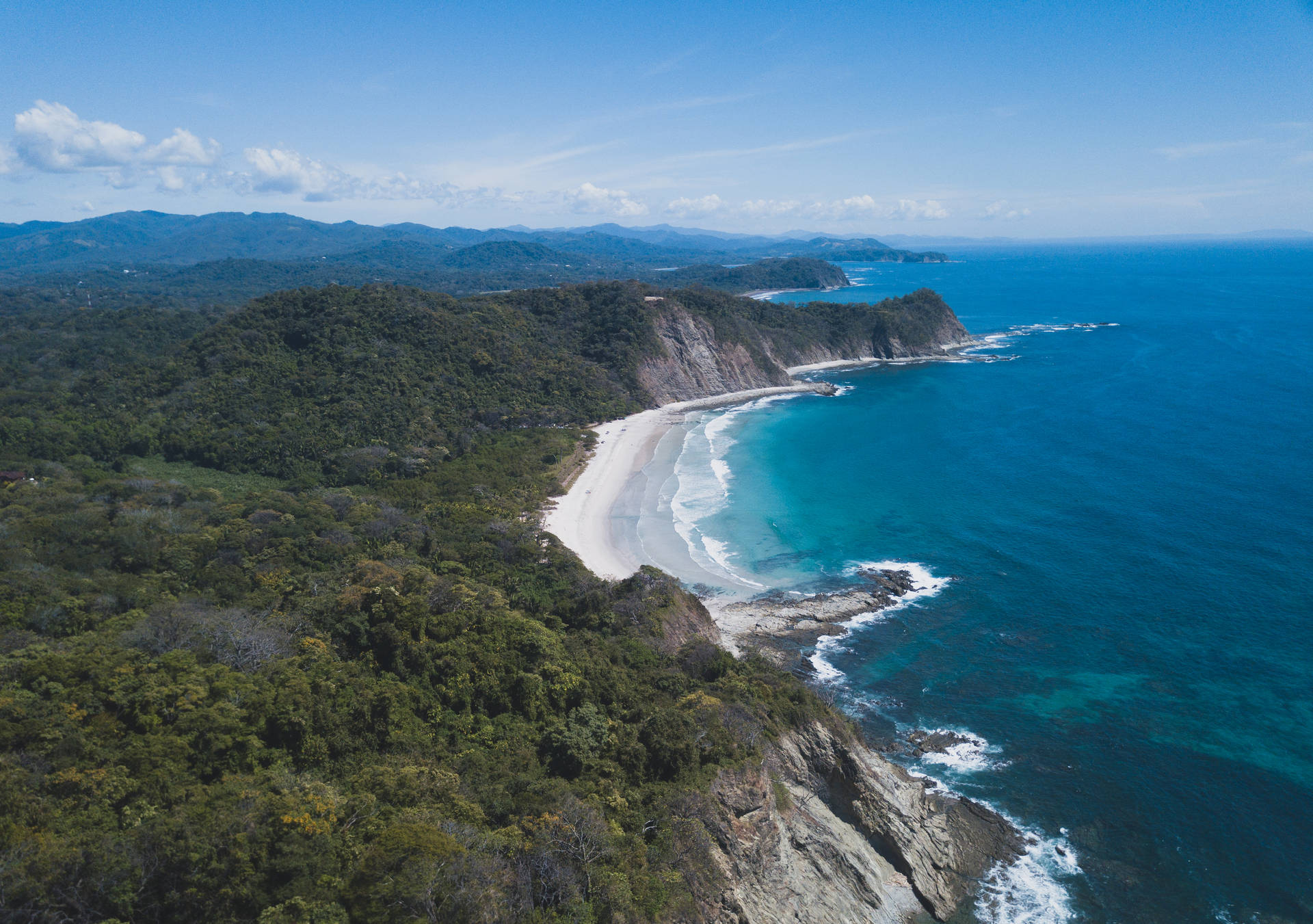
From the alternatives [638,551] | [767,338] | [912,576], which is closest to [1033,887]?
[912,576]

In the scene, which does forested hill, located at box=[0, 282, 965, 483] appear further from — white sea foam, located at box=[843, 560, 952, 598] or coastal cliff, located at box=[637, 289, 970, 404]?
white sea foam, located at box=[843, 560, 952, 598]

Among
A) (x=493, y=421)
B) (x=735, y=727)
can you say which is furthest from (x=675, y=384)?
(x=735, y=727)

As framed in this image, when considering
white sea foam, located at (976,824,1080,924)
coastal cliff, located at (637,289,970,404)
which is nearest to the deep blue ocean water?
white sea foam, located at (976,824,1080,924)

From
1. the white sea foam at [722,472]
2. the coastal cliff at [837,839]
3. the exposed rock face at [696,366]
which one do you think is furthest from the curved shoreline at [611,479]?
the coastal cliff at [837,839]

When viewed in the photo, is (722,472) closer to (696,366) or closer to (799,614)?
(799,614)

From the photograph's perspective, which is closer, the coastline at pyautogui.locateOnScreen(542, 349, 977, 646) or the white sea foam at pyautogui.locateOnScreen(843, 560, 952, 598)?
the coastline at pyautogui.locateOnScreen(542, 349, 977, 646)

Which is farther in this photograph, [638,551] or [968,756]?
[638,551]
